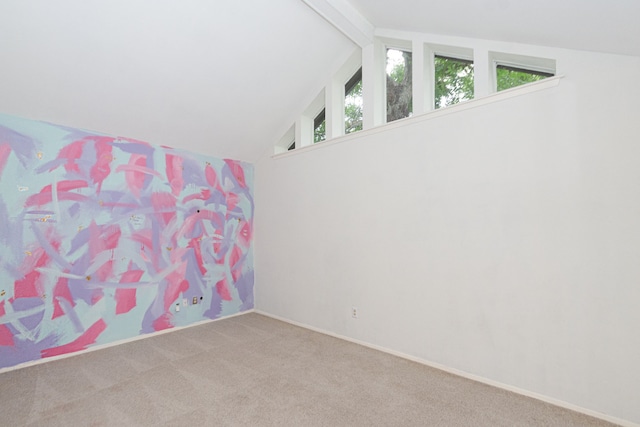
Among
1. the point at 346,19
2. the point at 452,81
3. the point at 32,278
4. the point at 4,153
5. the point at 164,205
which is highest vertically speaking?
the point at 346,19

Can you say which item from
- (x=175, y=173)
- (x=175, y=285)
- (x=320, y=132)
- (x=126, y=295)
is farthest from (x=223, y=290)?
(x=320, y=132)

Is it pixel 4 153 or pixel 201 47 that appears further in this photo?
pixel 201 47

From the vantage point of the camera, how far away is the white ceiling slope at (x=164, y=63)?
93.3 inches

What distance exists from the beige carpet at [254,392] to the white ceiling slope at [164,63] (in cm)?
238

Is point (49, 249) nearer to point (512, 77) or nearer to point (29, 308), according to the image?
point (29, 308)

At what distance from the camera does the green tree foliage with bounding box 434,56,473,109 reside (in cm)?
286

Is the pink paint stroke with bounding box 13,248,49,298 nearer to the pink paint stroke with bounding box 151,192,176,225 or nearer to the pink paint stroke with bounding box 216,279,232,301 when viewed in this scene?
the pink paint stroke with bounding box 151,192,176,225

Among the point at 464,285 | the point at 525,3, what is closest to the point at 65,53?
the point at 525,3

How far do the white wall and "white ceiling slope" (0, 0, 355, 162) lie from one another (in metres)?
1.14

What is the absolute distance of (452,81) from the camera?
9.71ft

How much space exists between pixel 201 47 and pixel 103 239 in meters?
2.21

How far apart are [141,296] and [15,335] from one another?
1028 millimetres

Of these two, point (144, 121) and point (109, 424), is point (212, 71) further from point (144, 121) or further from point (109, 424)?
point (109, 424)

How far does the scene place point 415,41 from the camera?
2969 millimetres
